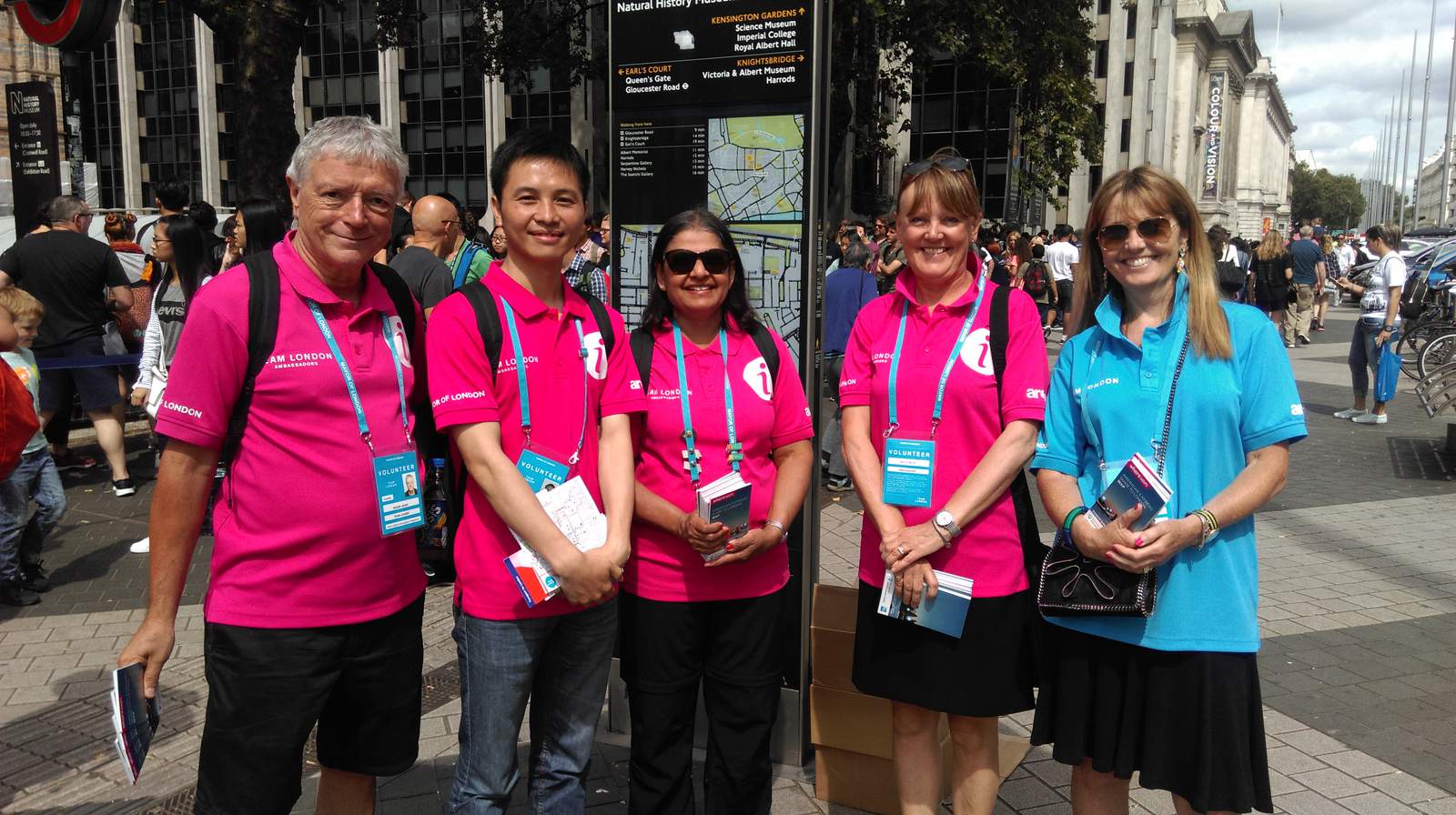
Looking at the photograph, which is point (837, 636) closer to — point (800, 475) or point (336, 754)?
point (800, 475)

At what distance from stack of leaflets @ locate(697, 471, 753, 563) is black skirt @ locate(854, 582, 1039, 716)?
0.54 m

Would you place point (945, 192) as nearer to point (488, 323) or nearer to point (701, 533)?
point (701, 533)

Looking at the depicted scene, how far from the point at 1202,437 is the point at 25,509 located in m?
6.21

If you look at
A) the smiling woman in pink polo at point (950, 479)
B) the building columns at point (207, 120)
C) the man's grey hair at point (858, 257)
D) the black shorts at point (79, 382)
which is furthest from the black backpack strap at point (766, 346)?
the building columns at point (207, 120)

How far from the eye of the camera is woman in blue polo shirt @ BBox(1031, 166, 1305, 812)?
2562 millimetres

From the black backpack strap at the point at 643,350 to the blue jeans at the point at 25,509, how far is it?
14.1 feet

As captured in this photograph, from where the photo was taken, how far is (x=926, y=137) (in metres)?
45.1

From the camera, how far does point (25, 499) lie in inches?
231

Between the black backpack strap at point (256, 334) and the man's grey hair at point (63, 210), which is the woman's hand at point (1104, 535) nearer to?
the black backpack strap at point (256, 334)

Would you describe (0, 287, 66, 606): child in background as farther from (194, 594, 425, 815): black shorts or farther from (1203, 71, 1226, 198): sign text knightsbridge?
(1203, 71, 1226, 198): sign text knightsbridge

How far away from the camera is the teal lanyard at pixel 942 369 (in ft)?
9.43

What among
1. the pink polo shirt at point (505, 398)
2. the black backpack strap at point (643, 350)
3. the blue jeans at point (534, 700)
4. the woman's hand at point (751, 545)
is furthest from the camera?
the black backpack strap at point (643, 350)

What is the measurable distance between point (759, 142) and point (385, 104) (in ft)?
135

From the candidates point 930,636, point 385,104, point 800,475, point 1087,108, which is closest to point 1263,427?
point 930,636
